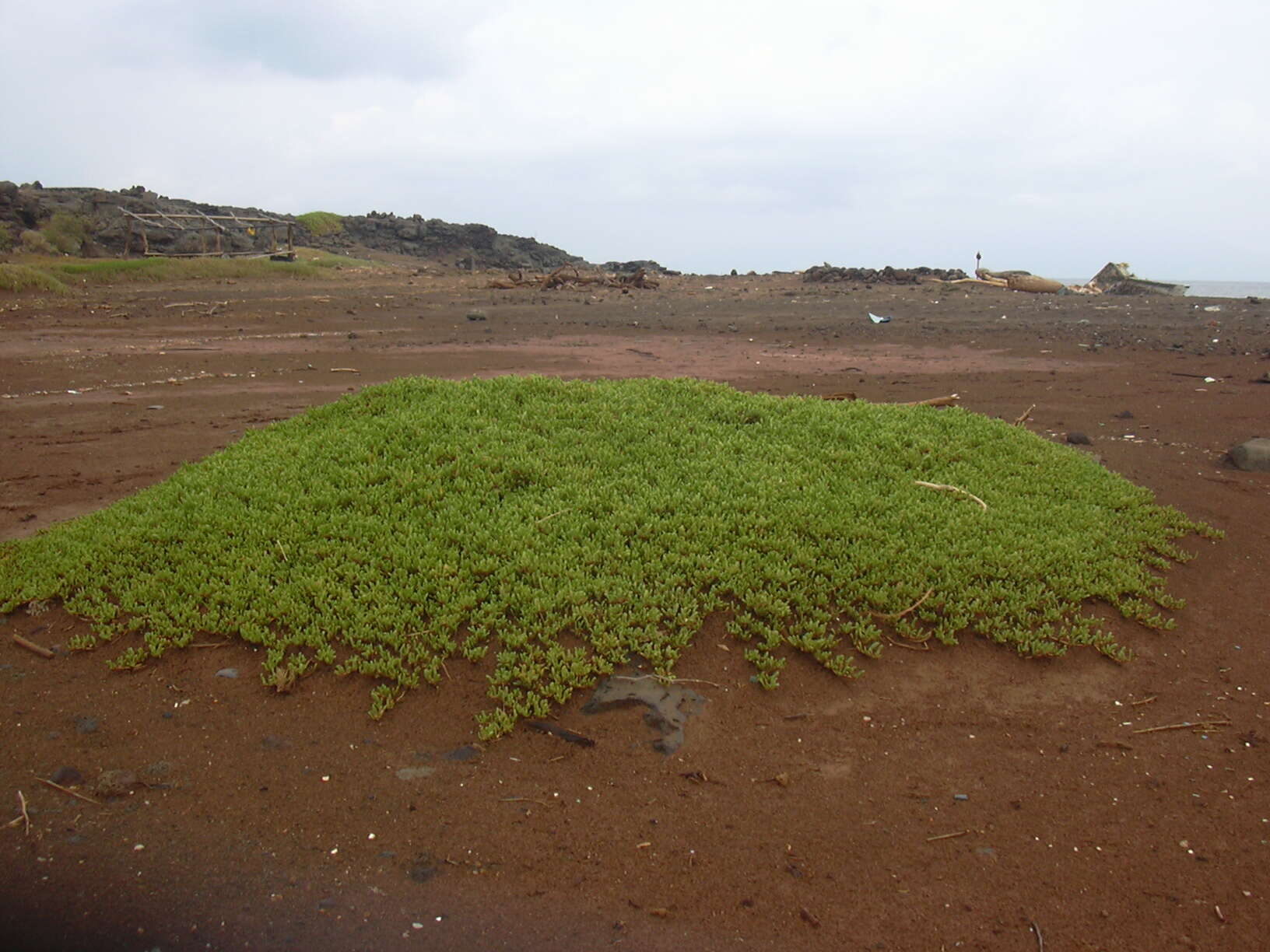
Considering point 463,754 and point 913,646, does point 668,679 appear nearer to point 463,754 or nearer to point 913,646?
point 463,754

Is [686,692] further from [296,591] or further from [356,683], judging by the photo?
[296,591]

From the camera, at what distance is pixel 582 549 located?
19.1 feet

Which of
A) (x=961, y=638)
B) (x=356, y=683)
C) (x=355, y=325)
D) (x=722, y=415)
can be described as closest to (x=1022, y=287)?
(x=355, y=325)

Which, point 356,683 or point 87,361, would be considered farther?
point 87,361

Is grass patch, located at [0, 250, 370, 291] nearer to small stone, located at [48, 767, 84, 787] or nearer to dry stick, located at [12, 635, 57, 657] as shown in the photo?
dry stick, located at [12, 635, 57, 657]

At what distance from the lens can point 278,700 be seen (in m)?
4.86

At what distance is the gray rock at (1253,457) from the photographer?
8844 millimetres

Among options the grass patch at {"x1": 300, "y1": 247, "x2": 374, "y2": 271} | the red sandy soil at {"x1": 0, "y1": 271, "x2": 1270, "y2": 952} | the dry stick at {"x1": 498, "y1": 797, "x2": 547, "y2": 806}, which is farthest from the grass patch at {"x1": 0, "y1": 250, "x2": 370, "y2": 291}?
the dry stick at {"x1": 498, "y1": 797, "x2": 547, "y2": 806}

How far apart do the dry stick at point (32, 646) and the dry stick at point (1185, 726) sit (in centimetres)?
624

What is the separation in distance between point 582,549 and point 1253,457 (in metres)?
7.36

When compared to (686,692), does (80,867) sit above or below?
below

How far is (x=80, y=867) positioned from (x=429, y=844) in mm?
1460

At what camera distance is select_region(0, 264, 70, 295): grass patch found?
2383 centimetres

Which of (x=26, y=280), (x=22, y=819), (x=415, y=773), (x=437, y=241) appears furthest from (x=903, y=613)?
(x=437, y=241)
